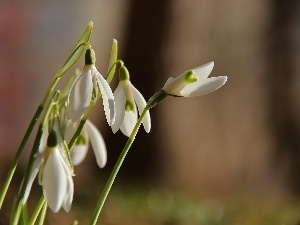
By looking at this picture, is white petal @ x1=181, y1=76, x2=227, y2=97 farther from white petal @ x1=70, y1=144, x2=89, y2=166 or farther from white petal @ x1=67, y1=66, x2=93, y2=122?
white petal @ x1=70, y1=144, x2=89, y2=166

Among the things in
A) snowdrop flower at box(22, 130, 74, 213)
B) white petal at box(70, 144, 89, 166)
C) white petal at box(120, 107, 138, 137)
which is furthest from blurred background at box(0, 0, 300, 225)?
snowdrop flower at box(22, 130, 74, 213)

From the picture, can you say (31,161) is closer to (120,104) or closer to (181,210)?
(120,104)

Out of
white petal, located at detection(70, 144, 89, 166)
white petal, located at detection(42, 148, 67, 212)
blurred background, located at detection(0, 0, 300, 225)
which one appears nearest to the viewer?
white petal, located at detection(42, 148, 67, 212)

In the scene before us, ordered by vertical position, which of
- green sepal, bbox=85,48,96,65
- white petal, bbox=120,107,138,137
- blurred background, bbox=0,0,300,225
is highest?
blurred background, bbox=0,0,300,225

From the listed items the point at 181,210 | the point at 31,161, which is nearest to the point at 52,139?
the point at 31,161

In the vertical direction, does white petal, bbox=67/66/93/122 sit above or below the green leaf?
below

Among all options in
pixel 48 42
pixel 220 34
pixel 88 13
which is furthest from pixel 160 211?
pixel 88 13

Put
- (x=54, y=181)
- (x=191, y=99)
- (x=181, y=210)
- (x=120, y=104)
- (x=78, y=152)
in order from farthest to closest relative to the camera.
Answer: (x=191, y=99) → (x=181, y=210) → (x=78, y=152) → (x=120, y=104) → (x=54, y=181)

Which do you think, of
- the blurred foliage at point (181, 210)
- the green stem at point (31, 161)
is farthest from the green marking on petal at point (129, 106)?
the blurred foliage at point (181, 210)
